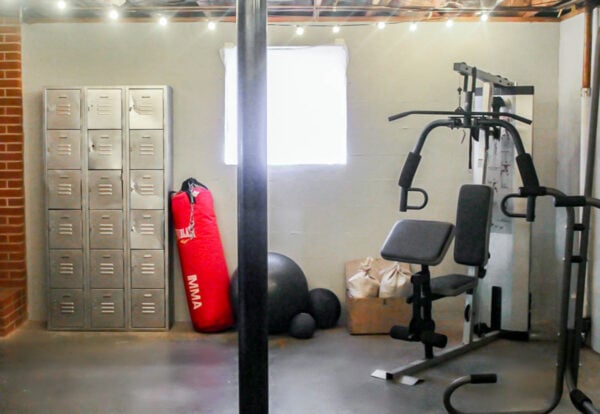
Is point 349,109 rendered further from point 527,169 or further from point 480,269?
point 527,169

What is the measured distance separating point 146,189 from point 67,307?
120 centimetres

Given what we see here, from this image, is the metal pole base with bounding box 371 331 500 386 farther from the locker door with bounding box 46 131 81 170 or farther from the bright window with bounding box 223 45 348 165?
the locker door with bounding box 46 131 81 170

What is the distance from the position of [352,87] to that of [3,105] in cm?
303

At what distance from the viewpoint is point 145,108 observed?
5.41 metres

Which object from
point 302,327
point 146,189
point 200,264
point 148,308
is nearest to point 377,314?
point 302,327

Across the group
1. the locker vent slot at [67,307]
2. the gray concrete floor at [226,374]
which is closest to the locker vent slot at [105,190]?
the locker vent slot at [67,307]

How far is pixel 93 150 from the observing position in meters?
5.43

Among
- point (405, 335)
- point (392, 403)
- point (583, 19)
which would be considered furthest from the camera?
point (583, 19)

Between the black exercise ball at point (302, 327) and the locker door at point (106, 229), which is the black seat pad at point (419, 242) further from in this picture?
the locker door at point (106, 229)

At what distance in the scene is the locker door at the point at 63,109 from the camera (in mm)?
5402

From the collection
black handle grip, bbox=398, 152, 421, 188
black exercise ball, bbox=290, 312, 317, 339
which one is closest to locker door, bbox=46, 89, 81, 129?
black exercise ball, bbox=290, 312, 317, 339

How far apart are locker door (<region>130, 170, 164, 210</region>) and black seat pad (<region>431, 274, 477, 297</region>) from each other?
2.35 meters

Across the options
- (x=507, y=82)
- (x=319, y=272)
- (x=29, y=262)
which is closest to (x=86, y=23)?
(x=29, y=262)

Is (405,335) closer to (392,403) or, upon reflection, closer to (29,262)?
(392,403)
